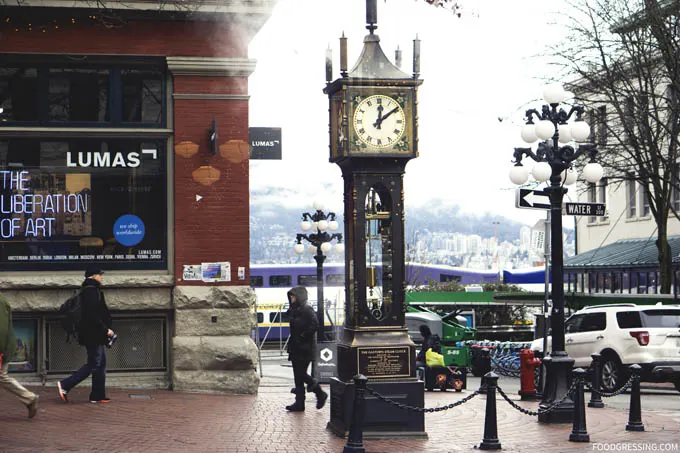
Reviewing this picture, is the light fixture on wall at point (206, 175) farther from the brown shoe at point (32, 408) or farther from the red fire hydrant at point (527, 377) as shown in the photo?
the red fire hydrant at point (527, 377)

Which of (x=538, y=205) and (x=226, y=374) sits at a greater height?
(x=538, y=205)

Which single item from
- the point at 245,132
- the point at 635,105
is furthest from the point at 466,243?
the point at 245,132

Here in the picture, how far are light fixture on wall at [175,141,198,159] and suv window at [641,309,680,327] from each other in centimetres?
947

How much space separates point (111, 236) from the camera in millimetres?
17297

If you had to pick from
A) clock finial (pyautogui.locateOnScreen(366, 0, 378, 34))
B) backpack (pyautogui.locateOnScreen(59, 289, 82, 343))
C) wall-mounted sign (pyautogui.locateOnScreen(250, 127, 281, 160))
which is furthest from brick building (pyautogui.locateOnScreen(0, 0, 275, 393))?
clock finial (pyautogui.locateOnScreen(366, 0, 378, 34))

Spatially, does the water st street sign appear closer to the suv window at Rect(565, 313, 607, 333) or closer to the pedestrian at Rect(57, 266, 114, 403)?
the suv window at Rect(565, 313, 607, 333)

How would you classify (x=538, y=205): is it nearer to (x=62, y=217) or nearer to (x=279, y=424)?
(x=279, y=424)

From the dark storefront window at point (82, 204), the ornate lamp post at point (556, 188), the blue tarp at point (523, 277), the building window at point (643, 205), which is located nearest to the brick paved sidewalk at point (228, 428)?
the ornate lamp post at point (556, 188)

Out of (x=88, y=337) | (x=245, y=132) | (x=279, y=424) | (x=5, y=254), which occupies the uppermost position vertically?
(x=245, y=132)

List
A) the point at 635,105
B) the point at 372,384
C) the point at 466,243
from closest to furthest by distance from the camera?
the point at 372,384
the point at 635,105
the point at 466,243

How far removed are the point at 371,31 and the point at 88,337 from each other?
19.2 ft

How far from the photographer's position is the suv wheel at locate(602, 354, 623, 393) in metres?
20.6

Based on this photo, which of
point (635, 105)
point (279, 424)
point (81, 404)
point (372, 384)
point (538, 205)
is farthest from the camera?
point (635, 105)

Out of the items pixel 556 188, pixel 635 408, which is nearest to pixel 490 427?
pixel 635 408
